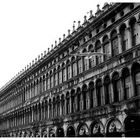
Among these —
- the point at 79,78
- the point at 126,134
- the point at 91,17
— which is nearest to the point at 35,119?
the point at 79,78

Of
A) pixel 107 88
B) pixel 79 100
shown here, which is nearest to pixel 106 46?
pixel 107 88

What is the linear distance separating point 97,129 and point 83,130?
254cm

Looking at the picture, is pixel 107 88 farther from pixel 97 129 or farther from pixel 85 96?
pixel 85 96

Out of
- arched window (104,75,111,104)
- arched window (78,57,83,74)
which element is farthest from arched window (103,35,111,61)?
arched window (78,57,83,74)

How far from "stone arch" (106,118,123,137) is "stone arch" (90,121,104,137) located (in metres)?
0.92

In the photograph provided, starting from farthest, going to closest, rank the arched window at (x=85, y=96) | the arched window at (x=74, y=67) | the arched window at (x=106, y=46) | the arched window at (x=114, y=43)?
the arched window at (x=74, y=67) < the arched window at (x=85, y=96) < the arched window at (x=106, y=46) < the arched window at (x=114, y=43)

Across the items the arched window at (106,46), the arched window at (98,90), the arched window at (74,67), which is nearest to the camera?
the arched window at (106,46)

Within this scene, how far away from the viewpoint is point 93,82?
2822 cm

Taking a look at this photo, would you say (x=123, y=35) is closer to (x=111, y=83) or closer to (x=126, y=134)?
(x=111, y=83)

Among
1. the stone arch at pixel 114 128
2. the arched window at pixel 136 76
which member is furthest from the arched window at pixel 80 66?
the arched window at pixel 136 76

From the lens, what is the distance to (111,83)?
2561 cm

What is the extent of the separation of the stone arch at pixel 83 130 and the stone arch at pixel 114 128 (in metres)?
3.37

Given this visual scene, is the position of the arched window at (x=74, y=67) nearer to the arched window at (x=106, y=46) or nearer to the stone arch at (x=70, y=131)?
the stone arch at (x=70, y=131)

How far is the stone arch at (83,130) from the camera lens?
2871 centimetres
